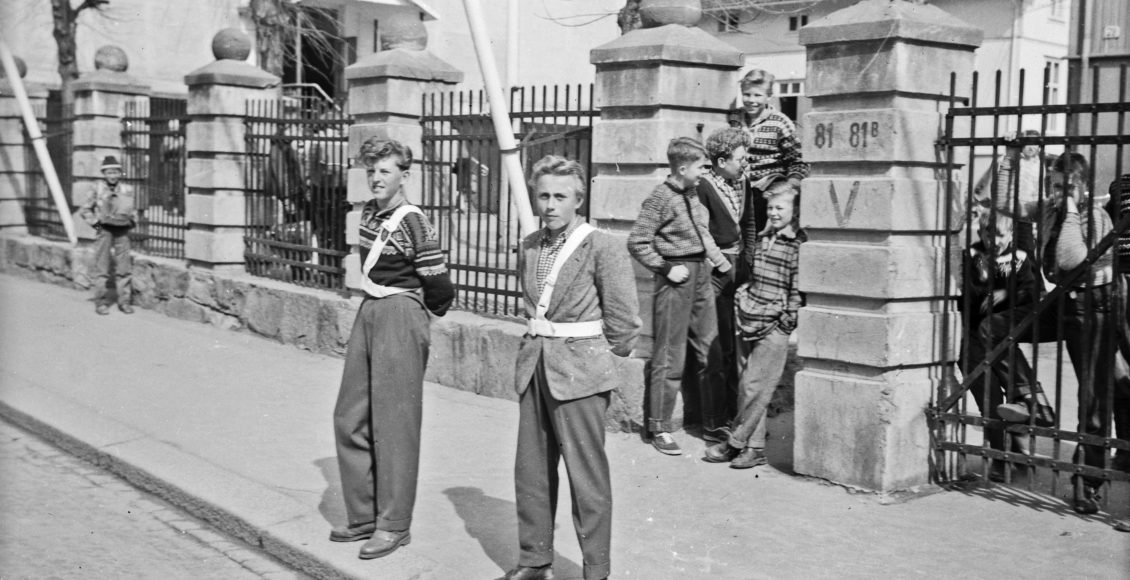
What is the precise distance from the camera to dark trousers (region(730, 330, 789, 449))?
292 inches

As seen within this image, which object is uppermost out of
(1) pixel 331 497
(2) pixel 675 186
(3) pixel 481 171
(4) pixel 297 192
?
(3) pixel 481 171

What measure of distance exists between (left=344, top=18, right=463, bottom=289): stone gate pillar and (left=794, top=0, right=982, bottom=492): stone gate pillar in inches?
179

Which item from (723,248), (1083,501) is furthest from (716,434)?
(1083,501)

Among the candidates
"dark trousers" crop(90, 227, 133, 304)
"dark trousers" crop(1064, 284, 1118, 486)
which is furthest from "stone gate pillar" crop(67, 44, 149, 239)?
"dark trousers" crop(1064, 284, 1118, 486)

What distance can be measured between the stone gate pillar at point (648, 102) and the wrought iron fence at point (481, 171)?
0.34 meters

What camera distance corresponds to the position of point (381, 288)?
5.87 metres

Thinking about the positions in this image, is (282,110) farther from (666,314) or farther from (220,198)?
(666,314)

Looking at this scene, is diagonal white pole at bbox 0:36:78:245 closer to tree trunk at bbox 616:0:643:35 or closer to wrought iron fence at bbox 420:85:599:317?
wrought iron fence at bbox 420:85:599:317

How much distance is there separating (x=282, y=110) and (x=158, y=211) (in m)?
3.26

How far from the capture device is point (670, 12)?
8.67 meters

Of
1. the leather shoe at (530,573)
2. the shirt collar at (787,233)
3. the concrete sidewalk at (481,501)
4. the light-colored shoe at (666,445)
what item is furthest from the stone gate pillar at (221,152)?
the leather shoe at (530,573)

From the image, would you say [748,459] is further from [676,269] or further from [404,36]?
[404,36]

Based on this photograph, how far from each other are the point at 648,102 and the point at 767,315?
6.17 ft

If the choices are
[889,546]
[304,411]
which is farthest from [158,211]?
[889,546]
